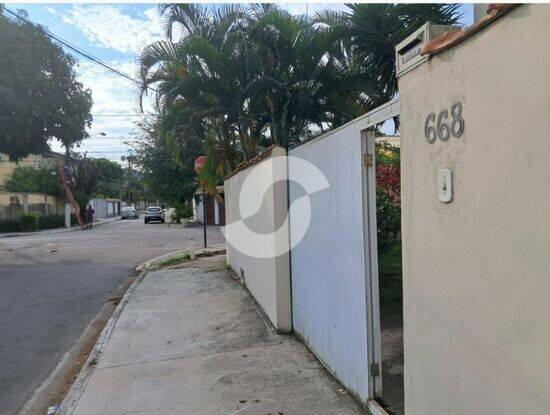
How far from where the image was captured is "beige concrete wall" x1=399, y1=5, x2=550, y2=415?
1863 millimetres

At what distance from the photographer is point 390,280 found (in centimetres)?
747

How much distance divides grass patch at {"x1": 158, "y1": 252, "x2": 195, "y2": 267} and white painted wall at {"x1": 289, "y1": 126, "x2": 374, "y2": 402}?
793 centimetres

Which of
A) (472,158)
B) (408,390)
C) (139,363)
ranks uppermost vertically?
(472,158)

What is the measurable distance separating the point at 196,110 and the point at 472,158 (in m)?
8.53

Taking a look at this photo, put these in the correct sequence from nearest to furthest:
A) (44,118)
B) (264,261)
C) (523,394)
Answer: (523,394), (264,261), (44,118)

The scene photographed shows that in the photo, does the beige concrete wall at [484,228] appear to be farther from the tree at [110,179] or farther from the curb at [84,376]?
the tree at [110,179]

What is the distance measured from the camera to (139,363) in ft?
16.5

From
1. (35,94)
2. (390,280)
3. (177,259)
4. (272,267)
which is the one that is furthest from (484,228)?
(35,94)

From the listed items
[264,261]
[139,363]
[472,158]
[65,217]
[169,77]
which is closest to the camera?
[472,158]

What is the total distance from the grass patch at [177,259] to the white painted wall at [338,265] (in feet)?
26.0

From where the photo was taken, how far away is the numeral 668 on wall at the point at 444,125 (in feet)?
7.67

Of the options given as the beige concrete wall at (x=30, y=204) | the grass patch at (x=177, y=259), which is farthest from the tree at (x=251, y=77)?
the beige concrete wall at (x=30, y=204)

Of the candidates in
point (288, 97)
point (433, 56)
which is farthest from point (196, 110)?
point (433, 56)

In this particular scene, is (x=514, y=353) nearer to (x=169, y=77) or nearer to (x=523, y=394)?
(x=523, y=394)
